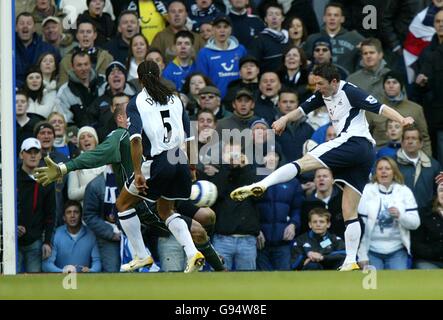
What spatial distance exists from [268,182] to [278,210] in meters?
1.46

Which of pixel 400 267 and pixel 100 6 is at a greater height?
pixel 100 6

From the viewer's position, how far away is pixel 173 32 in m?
16.3

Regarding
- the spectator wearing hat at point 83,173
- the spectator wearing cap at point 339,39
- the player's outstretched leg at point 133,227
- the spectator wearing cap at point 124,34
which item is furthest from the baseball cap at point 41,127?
the spectator wearing cap at point 339,39

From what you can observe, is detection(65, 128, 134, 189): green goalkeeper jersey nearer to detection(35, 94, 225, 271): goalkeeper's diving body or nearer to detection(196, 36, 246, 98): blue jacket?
detection(35, 94, 225, 271): goalkeeper's diving body

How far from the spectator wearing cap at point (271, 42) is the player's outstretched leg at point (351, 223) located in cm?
242

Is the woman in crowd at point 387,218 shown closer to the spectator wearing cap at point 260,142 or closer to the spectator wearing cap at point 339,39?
the spectator wearing cap at point 260,142

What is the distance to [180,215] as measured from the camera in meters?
14.0

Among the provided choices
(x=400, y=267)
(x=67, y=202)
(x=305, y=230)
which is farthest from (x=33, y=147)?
(x=400, y=267)

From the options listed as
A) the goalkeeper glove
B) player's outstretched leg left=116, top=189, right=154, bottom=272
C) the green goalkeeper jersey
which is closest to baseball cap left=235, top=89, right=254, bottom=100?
the green goalkeeper jersey
